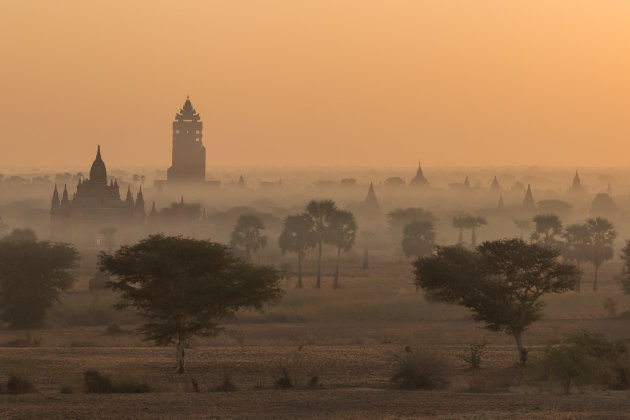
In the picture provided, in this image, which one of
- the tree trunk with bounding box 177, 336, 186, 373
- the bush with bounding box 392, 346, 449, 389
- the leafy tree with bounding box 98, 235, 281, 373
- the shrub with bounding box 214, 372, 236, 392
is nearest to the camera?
the shrub with bounding box 214, 372, 236, 392

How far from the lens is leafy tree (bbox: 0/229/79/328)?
178 ft

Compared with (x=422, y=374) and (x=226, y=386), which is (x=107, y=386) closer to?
(x=226, y=386)

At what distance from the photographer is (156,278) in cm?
3172

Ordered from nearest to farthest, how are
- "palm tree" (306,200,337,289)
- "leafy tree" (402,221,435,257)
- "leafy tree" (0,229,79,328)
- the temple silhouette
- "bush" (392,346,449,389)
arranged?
"bush" (392,346,449,389) < "leafy tree" (0,229,79,328) < "palm tree" (306,200,337,289) < "leafy tree" (402,221,435,257) < the temple silhouette

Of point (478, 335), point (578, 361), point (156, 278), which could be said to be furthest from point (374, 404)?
point (478, 335)

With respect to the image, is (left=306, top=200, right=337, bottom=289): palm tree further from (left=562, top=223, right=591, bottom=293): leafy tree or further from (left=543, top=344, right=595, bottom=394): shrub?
(left=543, top=344, right=595, bottom=394): shrub

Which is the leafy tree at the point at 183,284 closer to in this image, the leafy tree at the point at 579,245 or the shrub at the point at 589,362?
the shrub at the point at 589,362

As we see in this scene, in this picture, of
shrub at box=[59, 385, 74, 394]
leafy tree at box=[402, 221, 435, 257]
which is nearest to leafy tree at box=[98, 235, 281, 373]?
shrub at box=[59, 385, 74, 394]

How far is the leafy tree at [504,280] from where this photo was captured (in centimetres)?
3569

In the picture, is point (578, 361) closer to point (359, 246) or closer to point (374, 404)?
point (374, 404)

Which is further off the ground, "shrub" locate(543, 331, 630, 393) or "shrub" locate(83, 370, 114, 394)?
"shrub" locate(543, 331, 630, 393)

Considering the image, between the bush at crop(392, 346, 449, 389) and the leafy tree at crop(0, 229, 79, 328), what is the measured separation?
3090 cm

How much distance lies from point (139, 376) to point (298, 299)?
131 ft

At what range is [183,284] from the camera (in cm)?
3192
